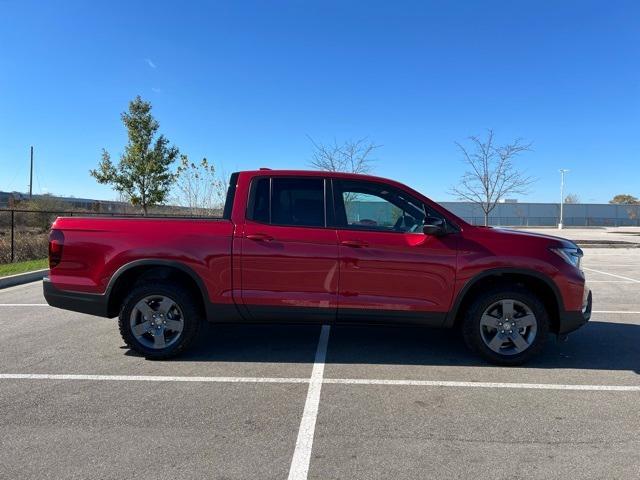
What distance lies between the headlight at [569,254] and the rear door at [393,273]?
106 centimetres

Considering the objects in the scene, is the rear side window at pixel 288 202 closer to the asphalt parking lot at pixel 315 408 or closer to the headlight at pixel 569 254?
the asphalt parking lot at pixel 315 408

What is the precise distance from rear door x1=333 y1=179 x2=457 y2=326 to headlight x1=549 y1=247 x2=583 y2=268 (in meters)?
1.06

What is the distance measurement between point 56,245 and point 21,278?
6205mm

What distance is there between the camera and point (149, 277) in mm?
4992

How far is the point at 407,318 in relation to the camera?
4805 mm

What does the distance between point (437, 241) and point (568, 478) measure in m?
2.38

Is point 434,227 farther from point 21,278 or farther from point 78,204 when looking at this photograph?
point 78,204

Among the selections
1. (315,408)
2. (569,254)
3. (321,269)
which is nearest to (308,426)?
(315,408)

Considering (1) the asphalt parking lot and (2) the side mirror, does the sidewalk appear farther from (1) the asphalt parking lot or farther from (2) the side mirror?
(2) the side mirror

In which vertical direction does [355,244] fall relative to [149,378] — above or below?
above

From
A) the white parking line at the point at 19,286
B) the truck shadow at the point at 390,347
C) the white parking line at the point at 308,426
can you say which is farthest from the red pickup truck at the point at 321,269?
the white parking line at the point at 19,286

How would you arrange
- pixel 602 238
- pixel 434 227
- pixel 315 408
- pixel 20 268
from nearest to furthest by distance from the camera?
pixel 315 408 → pixel 434 227 → pixel 20 268 → pixel 602 238

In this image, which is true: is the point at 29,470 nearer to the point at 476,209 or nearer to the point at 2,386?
the point at 2,386

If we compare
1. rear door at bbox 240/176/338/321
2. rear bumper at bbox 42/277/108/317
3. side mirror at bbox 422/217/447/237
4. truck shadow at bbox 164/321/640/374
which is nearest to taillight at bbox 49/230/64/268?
rear bumper at bbox 42/277/108/317
